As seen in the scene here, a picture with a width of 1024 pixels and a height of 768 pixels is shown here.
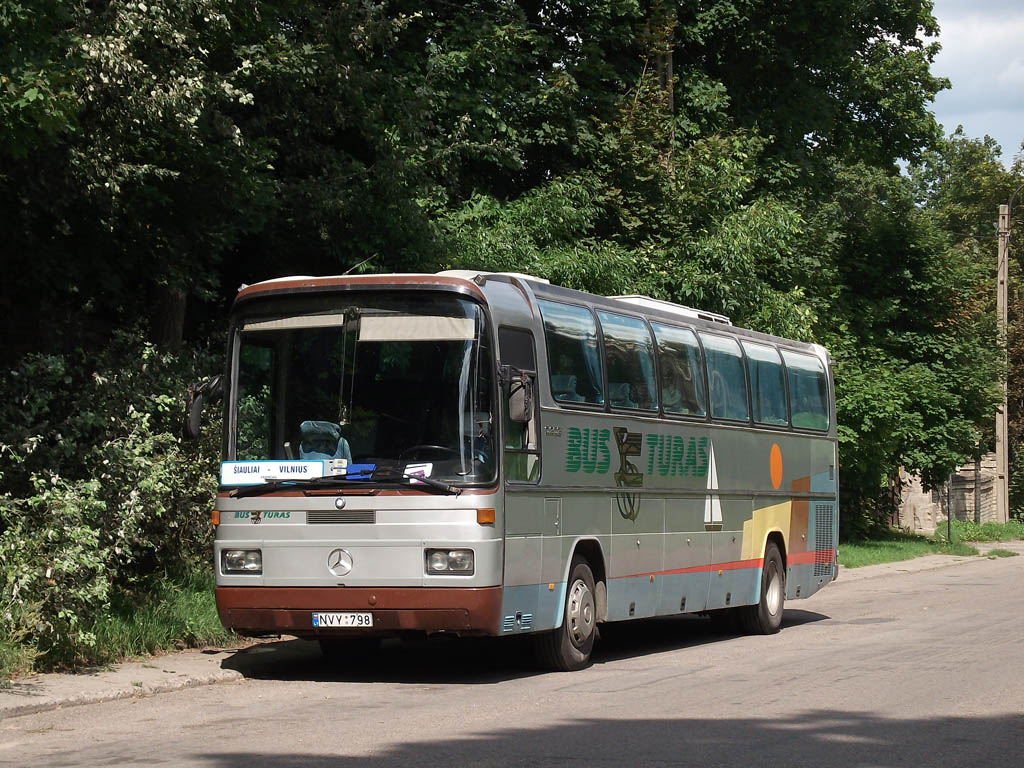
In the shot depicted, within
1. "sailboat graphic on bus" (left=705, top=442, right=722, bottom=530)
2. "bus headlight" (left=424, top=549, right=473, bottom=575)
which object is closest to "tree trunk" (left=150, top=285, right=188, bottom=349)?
"sailboat graphic on bus" (left=705, top=442, right=722, bottom=530)

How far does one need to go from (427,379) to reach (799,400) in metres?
→ 8.51

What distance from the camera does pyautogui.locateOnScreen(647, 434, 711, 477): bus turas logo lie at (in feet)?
49.1

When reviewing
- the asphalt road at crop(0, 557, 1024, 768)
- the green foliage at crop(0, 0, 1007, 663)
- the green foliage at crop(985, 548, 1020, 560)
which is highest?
the green foliage at crop(0, 0, 1007, 663)

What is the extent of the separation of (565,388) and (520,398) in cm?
148

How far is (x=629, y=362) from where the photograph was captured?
14609mm

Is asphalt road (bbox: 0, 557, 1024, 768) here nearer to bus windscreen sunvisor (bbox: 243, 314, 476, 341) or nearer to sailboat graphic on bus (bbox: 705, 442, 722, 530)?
sailboat graphic on bus (bbox: 705, 442, 722, 530)

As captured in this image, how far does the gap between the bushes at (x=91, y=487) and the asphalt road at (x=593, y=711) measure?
118cm

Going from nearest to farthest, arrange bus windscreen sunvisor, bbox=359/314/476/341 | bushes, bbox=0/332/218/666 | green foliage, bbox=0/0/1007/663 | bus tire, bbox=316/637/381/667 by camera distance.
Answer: bushes, bbox=0/332/218/666 → bus windscreen sunvisor, bbox=359/314/476/341 → green foliage, bbox=0/0/1007/663 → bus tire, bbox=316/637/381/667

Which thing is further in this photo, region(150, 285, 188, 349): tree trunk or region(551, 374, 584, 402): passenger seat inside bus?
region(150, 285, 188, 349): tree trunk

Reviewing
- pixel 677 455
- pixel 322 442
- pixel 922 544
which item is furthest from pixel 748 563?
pixel 922 544

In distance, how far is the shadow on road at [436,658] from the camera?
1288 cm

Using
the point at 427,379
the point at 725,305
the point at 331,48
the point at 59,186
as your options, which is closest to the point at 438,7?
the point at 725,305

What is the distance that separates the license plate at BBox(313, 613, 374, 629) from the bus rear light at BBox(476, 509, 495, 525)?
1.13 metres

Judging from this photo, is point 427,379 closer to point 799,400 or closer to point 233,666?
point 233,666
